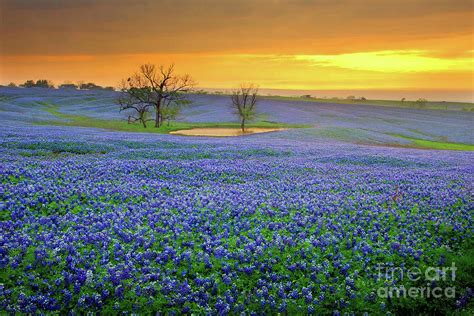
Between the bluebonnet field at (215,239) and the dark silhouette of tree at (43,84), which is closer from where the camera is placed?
the bluebonnet field at (215,239)

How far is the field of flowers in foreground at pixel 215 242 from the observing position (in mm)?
6406

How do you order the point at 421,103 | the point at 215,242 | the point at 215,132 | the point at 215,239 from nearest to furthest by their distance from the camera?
the point at 215,242 < the point at 215,239 < the point at 215,132 < the point at 421,103

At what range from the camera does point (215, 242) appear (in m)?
7.96

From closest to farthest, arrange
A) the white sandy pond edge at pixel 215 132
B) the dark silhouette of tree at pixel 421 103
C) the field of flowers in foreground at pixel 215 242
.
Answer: the field of flowers in foreground at pixel 215 242, the white sandy pond edge at pixel 215 132, the dark silhouette of tree at pixel 421 103

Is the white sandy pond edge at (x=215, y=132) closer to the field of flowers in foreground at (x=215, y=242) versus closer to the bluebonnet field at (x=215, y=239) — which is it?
the bluebonnet field at (x=215, y=239)

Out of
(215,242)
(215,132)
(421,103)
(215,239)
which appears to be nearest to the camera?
(215,242)

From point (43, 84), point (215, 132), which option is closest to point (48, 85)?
point (43, 84)

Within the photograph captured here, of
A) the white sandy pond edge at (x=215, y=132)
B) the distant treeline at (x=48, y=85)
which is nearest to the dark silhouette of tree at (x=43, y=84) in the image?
the distant treeline at (x=48, y=85)

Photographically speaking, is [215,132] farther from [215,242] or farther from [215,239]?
[215,242]

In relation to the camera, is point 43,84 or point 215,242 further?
point 43,84

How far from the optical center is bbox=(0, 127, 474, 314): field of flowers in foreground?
6.41 m

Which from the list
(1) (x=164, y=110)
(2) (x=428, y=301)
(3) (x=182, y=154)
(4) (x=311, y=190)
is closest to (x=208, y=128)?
(1) (x=164, y=110)

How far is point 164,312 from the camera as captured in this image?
6160 mm

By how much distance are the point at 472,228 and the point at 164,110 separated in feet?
214
